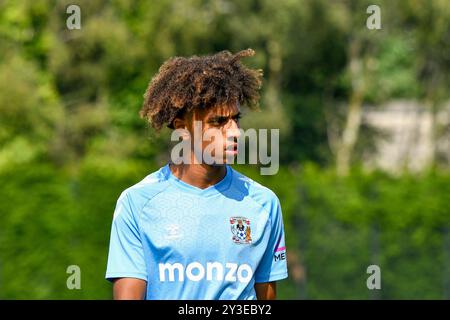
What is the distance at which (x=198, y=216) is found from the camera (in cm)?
495

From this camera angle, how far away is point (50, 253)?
17.9m

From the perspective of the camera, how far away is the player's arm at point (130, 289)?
15.8ft

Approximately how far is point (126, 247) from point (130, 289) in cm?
20

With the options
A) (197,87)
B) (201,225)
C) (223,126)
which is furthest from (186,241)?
(197,87)

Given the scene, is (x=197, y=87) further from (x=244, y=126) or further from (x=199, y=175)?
(x=244, y=126)

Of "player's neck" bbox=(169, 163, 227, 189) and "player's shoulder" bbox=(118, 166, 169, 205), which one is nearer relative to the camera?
→ "player's shoulder" bbox=(118, 166, 169, 205)

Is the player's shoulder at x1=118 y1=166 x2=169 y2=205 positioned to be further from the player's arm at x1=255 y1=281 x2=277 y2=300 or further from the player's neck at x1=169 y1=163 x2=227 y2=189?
the player's arm at x1=255 y1=281 x2=277 y2=300

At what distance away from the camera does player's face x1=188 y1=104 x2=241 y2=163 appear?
495cm

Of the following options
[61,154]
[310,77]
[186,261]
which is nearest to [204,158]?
[186,261]

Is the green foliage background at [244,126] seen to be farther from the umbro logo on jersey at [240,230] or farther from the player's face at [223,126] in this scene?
the umbro logo on jersey at [240,230]

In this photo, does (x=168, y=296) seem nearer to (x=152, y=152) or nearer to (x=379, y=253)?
(x=379, y=253)

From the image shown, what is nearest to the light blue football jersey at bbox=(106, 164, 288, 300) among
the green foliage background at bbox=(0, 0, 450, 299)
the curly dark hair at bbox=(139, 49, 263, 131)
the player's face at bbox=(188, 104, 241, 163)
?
the player's face at bbox=(188, 104, 241, 163)

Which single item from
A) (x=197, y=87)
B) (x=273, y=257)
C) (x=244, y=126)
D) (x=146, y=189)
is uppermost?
(x=197, y=87)

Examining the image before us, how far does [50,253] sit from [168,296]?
1337cm
